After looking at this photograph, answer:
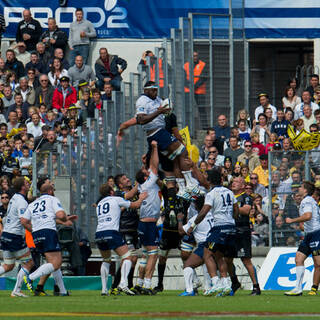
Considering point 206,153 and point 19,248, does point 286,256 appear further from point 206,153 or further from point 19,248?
point 19,248

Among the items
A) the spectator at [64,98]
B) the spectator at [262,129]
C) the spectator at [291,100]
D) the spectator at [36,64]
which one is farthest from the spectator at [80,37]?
the spectator at [262,129]

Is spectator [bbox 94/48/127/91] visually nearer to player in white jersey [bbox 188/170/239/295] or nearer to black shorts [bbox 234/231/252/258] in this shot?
black shorts [bbox 234/231/252/258]

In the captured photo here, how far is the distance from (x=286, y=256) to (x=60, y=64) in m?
9.33

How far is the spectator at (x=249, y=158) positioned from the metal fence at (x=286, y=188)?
4.22 feet

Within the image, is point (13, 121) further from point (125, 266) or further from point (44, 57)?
point (125, 266)

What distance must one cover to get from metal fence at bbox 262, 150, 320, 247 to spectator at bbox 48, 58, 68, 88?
25.8ft

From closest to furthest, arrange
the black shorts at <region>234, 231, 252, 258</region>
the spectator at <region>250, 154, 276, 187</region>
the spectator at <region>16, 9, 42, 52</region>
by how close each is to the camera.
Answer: the black shorts at <region>234, 231, 252, 258</region> < the spectator at <region>250, 154, 276, 187</region> < the spectator at <region>16, 9, 42, 52</region>

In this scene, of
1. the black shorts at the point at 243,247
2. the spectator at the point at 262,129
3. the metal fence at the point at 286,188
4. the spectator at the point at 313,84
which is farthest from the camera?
the spectator at the point at 313,84

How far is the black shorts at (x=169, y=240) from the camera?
759 inches

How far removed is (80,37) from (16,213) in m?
11.6

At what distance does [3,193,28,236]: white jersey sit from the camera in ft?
61.0

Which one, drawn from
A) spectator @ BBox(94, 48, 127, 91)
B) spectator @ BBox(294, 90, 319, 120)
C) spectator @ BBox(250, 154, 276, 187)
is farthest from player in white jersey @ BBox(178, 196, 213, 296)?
spectator @ BBox(94, 48, 127, 91)

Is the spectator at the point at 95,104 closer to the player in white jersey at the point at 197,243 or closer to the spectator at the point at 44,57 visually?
the spectator at the point at 44,57

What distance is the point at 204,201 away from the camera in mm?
18594
